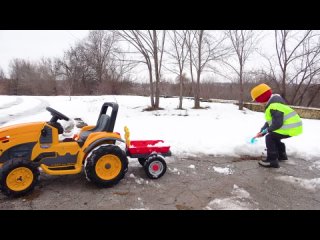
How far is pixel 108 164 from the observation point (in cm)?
400

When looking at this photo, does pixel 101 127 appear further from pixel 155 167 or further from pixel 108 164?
pixel 155 167

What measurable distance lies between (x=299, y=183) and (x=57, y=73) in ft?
146

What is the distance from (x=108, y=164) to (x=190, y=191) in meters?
1.41

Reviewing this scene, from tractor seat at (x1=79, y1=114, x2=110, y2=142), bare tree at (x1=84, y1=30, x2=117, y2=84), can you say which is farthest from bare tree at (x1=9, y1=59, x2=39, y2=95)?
tractor seat at (x1=79, y1=114, x2=110, y2=142)

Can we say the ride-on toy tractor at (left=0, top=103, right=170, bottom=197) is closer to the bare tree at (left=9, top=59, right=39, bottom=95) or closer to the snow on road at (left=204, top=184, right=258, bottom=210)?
the snow on road at (left=204, top=184, right=258, bottom=210)

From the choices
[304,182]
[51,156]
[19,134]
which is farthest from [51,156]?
[304,182]

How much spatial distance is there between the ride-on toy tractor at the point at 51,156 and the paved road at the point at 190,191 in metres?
0.22

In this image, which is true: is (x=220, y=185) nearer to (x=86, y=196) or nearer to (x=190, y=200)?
(x=190, y=200)

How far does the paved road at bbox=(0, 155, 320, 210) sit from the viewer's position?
3434 mm

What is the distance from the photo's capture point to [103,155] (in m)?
3.92

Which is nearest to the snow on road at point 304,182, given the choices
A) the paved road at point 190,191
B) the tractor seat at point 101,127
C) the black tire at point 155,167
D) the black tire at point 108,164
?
the paved road at point 190,191

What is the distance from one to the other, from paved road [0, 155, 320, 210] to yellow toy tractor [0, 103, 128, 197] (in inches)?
8.8

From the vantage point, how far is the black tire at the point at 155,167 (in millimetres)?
4305
